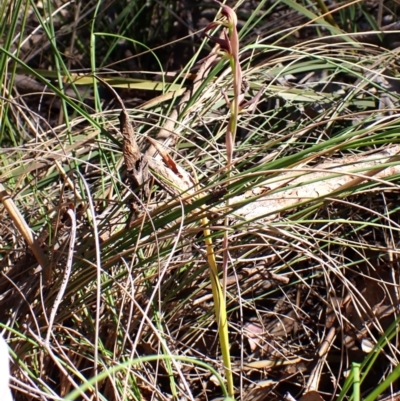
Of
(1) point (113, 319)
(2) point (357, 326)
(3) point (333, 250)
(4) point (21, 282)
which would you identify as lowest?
(2) point (357, 326)

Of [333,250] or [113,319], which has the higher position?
[113,319]

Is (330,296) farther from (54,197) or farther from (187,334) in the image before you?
(54,197)

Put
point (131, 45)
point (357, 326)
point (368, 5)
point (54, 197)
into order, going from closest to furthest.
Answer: point (357, 326) → point (54, 197) → point (368, 5) → point (131, 45)

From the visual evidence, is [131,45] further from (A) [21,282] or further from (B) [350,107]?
(A) [21,282]

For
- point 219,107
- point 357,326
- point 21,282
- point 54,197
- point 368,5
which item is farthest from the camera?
point 368,5

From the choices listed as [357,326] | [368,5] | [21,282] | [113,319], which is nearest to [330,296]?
[357,326]

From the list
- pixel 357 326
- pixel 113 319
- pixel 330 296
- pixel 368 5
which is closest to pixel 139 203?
pixel 113 319

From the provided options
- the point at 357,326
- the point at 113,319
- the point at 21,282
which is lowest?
the point at 357,326

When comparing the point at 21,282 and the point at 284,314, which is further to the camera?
the point at 284,314

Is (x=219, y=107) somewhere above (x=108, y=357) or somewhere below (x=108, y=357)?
above
